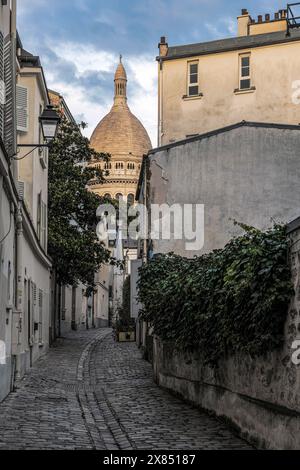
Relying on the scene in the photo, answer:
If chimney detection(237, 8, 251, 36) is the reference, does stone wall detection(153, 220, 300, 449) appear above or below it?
below

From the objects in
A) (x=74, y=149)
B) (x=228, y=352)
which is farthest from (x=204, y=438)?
(x=74, y=149)

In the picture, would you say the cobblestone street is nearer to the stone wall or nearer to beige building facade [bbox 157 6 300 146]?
the stone wall

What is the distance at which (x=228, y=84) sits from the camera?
3503cm

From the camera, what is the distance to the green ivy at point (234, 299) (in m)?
8.33

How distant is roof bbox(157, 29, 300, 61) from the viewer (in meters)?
34.0

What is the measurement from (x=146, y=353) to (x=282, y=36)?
1750cm

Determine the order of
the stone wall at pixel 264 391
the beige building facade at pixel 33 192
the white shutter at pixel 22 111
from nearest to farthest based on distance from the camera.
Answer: the stone wall at pixel 264 391, the beige building facade at pixel 33 192, the white shutter at pixel 22 111

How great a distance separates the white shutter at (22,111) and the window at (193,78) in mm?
14240

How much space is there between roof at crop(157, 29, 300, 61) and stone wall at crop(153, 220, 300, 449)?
963 inches

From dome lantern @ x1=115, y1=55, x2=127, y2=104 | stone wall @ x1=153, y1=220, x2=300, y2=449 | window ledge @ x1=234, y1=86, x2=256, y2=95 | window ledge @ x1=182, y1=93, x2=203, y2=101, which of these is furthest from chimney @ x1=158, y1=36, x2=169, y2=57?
dome lantern @ x1=115, y1=55, x2=127, y2=104

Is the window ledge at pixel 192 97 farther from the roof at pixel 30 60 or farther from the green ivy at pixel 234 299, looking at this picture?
the green ivy at pixel 234 299

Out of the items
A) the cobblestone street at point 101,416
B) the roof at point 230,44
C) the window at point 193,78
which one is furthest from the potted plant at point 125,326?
the cobblestone street at point 101,416

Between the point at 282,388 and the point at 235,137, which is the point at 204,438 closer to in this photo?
the point at 282,388

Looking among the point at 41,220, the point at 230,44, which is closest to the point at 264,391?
the point at 41,220
